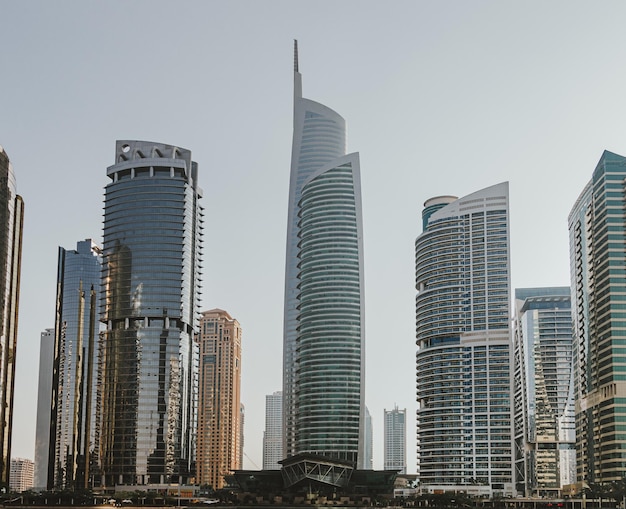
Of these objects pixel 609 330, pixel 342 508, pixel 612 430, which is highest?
pixel 609 330

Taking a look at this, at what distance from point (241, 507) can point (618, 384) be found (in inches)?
3125

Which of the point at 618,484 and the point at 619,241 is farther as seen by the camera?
the point at 619,241

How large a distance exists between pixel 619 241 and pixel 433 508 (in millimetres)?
66587

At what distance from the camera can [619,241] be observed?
19950cm

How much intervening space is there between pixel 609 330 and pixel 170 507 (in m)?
94.2

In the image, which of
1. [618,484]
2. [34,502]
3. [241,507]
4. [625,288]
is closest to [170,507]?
[241,507]

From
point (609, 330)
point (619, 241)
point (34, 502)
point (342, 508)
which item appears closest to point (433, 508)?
point (342, 508)

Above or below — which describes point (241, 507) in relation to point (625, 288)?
below

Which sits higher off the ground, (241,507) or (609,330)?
(609,330)

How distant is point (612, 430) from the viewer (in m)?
192

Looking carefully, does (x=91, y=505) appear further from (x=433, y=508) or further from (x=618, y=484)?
(x=618, y=484)

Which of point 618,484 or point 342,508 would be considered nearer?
point 618,484

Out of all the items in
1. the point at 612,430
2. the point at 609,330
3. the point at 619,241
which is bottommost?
the point at 612,430

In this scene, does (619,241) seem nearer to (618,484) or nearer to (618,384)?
(618,384)
